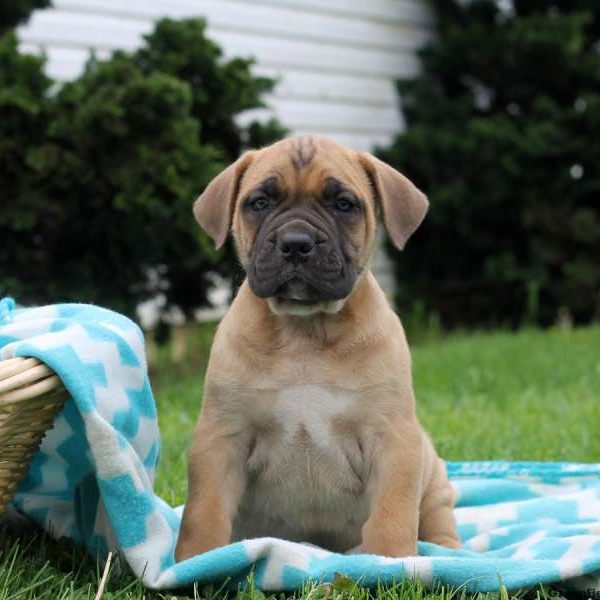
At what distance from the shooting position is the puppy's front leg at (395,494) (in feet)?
10.0

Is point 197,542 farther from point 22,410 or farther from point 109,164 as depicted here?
point 109,164

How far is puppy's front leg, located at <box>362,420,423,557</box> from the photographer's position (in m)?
3.06

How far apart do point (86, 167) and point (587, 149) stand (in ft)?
16.8

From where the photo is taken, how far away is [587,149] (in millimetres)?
9602

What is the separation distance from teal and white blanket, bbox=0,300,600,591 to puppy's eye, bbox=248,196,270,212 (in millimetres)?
528

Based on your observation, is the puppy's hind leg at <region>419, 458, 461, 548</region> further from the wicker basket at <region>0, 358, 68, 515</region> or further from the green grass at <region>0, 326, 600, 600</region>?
the wicker basket at <region>0, 358, 68, 515</region>

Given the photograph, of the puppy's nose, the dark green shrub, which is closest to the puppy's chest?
the puppy's nose

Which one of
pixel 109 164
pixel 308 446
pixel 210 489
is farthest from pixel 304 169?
pixel 109 164

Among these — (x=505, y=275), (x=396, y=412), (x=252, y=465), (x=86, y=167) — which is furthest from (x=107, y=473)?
(x=505, y=275)

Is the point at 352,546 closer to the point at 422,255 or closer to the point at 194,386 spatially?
the point at 194,386

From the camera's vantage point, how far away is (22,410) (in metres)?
2.70

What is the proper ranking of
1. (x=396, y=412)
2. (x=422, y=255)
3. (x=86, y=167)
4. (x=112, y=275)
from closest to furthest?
(x=396, y=412), (x=86, y=167), (x=112, y=275), (x=422, y=255)

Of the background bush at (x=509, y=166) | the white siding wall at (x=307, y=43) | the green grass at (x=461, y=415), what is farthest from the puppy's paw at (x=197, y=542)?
the background bush at (x=509, y=166)

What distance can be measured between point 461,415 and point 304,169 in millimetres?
2716
